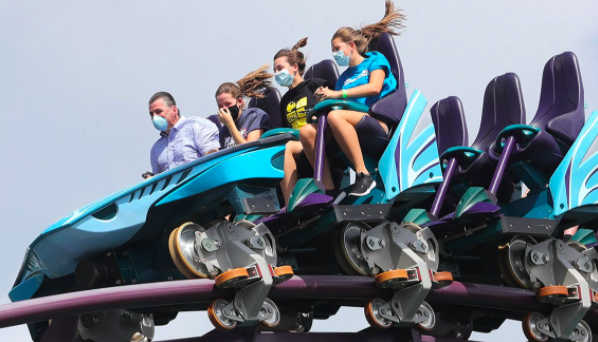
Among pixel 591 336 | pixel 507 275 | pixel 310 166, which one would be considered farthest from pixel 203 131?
pixel 591 336

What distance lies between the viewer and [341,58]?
974 cm

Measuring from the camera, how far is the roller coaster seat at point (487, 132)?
1023 centimetres

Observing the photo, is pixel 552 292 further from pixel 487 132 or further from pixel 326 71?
pixel 326 71

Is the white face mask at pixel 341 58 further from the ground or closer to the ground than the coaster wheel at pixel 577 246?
further from the ground

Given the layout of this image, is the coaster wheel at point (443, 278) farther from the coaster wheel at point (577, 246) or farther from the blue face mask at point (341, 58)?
the blue face mask at point (341, 58)

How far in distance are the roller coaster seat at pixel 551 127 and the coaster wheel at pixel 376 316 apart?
1.46 metres

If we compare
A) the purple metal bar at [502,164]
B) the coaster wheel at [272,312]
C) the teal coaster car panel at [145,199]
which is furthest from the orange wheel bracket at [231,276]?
the purple metal bar at [502,164]

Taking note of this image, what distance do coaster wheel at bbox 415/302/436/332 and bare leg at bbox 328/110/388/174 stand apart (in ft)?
3.71

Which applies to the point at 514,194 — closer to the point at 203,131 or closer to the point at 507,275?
the point at 507,275

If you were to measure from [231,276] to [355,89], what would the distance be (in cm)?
162

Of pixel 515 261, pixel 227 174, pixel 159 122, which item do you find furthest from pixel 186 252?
pixel 515 261

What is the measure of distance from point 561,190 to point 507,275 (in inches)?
28.6

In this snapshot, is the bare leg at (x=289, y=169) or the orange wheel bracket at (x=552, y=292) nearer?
the bare leg at (x=289, y=169)

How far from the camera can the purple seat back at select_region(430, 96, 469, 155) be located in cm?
1082
